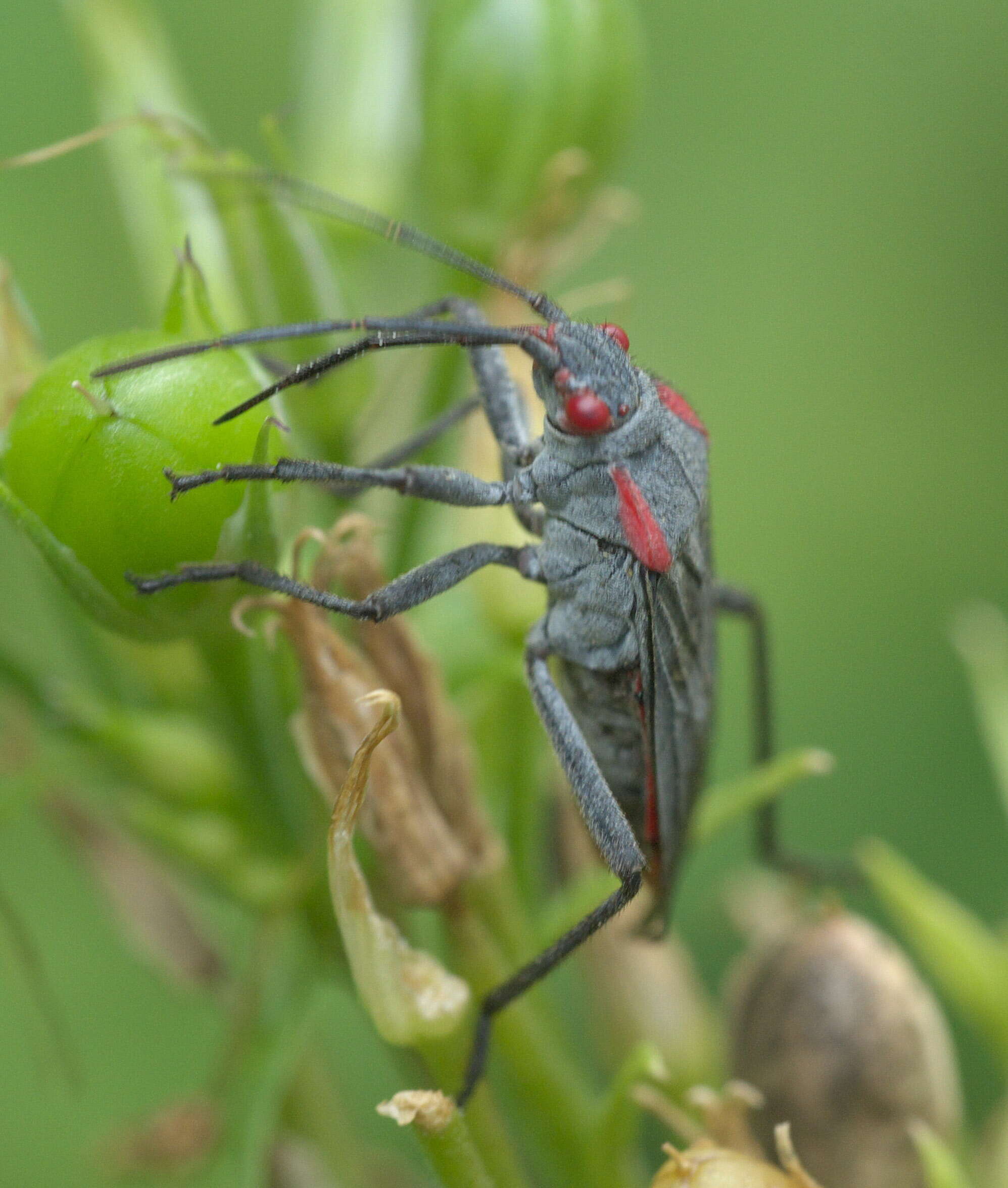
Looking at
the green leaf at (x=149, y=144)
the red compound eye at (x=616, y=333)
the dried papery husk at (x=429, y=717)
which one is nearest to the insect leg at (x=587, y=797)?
the dried papery husk at (x=429, y=717)

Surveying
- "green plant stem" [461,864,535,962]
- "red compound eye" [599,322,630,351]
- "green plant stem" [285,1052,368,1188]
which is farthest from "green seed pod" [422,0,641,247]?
"green plant stem" [285,1052,368,1188]

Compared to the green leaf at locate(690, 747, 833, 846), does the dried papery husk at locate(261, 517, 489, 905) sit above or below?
above

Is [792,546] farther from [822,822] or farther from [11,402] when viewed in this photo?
[11,402]

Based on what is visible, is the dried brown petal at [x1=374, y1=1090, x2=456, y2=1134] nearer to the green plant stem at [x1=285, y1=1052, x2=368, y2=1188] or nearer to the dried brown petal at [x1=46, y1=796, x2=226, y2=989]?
the green plant stem at [x1=285, y1=1052, x2=368, y2=1188]

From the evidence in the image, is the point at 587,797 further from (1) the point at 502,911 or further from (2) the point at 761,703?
(2) the point at 761,703

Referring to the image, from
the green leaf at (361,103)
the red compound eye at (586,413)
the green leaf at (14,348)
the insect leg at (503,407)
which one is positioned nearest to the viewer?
the green leaf at (14,348)

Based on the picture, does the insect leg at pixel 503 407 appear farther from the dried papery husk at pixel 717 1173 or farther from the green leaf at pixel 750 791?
the dried papery husk at pixel 717 1173
